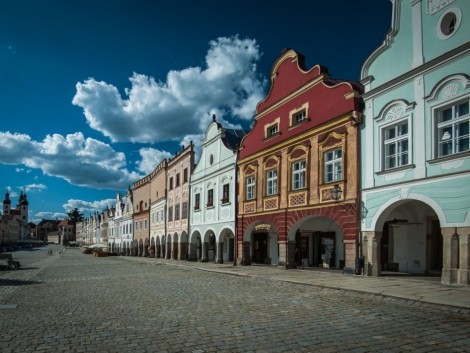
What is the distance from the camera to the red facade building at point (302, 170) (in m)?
19.9

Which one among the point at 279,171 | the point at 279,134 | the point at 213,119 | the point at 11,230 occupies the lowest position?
the point at 11,230

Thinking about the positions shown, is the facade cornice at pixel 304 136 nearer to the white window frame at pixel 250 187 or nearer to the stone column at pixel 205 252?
the white window frame at pixel 250 187

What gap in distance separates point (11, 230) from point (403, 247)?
162 meters

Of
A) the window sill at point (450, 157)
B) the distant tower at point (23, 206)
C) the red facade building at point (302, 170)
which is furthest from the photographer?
the distant tower at point (23, 206)

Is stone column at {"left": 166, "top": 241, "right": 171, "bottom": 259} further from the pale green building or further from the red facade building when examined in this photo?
the pale green building

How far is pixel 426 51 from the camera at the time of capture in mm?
16078

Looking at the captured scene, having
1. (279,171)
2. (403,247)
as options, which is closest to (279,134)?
(279,171)

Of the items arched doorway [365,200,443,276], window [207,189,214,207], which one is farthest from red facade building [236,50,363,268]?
window [207,189,214,207]

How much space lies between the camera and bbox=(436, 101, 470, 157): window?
14562 mm

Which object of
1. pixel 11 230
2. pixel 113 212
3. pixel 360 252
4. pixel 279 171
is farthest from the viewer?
pixel 11 230

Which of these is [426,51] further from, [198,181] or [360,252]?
[198,181]

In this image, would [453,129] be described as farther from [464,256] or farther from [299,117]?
[299,117]

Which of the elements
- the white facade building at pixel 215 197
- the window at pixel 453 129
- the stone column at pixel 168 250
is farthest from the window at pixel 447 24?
the stone column at pixel 168 250

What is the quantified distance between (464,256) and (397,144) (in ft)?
17.1
